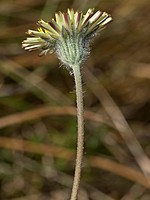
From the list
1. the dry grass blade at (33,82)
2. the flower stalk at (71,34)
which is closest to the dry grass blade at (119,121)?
the dry grass blade at (33,82)

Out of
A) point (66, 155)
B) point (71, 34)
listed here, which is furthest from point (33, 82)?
point (71, 34)

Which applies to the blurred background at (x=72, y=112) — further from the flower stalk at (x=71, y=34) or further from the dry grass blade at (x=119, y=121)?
the flower stalk at (x=71, y=34)

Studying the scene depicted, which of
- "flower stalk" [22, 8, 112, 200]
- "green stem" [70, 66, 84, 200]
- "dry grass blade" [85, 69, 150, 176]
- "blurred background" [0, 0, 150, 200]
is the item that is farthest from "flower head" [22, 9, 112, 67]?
"dry grass blade" [85, 69, 150, 176]

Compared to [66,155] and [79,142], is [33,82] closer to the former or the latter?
[66,155]

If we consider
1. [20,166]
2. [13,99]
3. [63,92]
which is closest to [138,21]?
[63,92]

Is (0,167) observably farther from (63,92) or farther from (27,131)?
(63,92)
